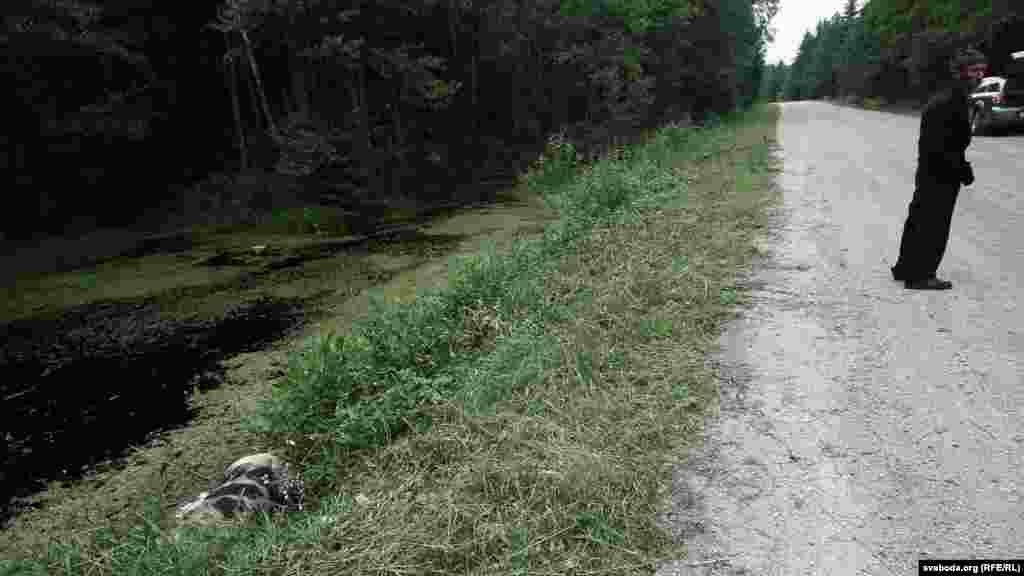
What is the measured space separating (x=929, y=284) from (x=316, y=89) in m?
19.8

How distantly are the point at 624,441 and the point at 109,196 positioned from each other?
17.9 meters

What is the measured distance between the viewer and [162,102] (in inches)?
709

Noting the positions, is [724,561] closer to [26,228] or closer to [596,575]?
[596,575]

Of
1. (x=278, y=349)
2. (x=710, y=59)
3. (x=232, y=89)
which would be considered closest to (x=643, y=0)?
(x=710, y=59)

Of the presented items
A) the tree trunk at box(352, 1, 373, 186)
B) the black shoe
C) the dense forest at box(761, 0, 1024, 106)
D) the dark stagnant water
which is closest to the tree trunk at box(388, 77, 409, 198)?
the tree trunk at box(352, 1, 373, 186)

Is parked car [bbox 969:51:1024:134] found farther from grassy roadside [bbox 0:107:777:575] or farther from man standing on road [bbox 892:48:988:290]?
grassy roadside [bbox 0:107:777:575]

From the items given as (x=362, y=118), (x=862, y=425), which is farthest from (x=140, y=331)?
(x=362, y=118)

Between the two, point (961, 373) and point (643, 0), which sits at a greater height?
point (643, 0)

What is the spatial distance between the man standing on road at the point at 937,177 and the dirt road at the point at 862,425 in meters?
0.25

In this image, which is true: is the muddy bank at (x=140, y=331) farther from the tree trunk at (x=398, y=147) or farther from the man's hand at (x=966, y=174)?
the man's hand at (x=966, y=174)

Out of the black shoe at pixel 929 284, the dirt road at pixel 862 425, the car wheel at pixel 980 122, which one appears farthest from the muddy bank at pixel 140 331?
the car wheel at pixel 980 122

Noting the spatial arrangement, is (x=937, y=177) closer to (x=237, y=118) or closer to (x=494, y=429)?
(x=494, y=429)

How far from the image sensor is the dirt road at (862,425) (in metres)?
2.35

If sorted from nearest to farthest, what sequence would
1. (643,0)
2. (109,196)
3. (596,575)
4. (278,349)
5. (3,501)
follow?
(596,575)
(3,501)
(278,349)
(109,196)
(643,0)
